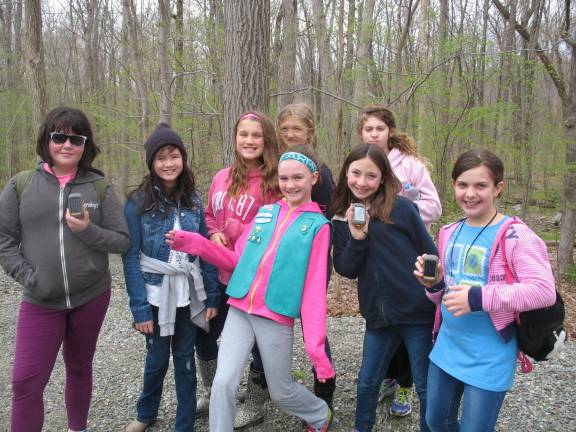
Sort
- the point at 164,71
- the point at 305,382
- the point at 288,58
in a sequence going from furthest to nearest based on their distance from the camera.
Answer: the point at 288,58, the point at 164,71, the point at 305,382

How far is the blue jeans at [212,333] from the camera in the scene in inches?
122

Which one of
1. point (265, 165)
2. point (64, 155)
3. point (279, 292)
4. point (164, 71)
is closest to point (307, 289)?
point (279, 292)

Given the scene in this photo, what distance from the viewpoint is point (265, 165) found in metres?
2.96

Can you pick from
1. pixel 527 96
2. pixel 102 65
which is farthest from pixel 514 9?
pixel 102 65

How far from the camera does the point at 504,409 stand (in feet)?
11.8

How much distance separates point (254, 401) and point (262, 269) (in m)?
1.25

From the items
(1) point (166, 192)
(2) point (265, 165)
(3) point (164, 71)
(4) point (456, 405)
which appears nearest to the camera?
(4) point (456, 405)

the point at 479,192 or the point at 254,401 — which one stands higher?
the point at 479,192

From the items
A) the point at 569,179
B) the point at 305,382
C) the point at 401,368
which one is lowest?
the point at 305,382

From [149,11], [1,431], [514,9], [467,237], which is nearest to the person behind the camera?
[467,237]

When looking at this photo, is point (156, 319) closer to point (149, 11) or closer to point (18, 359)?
point (18, 359)

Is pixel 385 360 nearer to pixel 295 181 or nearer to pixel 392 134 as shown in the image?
pixel 295 181

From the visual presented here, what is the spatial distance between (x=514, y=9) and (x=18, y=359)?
40.3 feet

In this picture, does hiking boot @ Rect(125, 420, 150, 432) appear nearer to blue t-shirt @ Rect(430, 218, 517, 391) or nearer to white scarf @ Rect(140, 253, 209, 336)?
white scarf @ Rect(140, 253, 209, 336)
